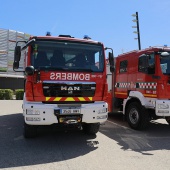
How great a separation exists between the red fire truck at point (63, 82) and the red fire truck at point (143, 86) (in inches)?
37.6

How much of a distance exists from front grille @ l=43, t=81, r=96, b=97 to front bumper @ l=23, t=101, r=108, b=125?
256mm

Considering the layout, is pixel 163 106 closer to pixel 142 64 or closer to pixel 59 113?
pixel 142 64

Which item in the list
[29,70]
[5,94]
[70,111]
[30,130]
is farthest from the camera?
[5,94]

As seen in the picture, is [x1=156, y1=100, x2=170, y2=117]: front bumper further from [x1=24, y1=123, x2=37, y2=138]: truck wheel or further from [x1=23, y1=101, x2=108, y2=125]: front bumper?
[x1=24, y1=123, x2=37, y2=138]: truck wheel

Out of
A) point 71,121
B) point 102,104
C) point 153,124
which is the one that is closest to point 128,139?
point 102,104

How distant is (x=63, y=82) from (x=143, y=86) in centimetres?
316

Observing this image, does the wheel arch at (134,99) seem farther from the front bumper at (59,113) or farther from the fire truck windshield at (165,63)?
→ the front bumper at (59,113)

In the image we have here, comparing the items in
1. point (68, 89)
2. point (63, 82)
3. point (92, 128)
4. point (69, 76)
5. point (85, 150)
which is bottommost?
point (85, 150)

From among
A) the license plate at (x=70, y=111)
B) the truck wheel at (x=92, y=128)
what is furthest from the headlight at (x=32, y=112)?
the truck wheel at (x=92, y=128)

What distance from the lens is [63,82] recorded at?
5684 mm

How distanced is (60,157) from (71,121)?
956 mm

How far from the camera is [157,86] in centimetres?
715

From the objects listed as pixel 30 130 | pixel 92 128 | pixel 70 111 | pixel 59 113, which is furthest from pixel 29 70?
pixel 92 128

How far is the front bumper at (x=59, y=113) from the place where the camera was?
17.9ft
